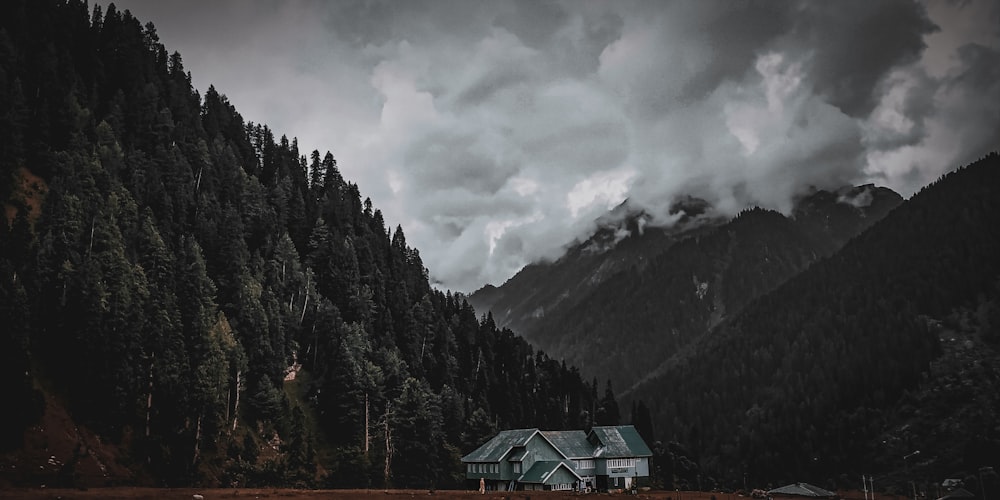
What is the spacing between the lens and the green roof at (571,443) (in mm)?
122000

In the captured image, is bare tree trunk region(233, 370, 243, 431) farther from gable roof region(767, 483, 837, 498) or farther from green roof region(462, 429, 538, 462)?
gable roof region(767, 483, 837, 498)

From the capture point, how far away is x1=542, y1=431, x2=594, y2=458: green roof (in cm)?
12200

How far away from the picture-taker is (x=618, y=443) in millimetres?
126125

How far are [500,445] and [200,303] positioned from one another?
2061 inches

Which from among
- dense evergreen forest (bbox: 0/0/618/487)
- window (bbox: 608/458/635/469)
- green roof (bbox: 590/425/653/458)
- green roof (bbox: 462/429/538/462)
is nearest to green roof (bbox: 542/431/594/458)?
green roof (bbox: 590/425/653/458)

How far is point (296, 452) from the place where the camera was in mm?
100250

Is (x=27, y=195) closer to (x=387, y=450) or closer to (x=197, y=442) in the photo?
(x=197, y=442)

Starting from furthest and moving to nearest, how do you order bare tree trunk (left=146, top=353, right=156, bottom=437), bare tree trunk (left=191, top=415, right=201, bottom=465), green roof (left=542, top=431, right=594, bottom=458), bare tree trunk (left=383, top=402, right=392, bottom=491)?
green roof (left=542, top=431, right=594, bottom=458) → bare tree trunk (left=383, top=402, right=392, bottom=491) → bare tree trunk (left=191, top=415, right=201, bottom=465) → bare tree trunk (left=146, top=353, right=156, bottom=437)

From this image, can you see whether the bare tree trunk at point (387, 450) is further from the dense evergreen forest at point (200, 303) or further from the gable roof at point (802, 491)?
the gable roof at point (802, 491)

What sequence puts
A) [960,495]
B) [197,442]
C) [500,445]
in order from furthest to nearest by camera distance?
[960,495]
[500,445]
[197,442]

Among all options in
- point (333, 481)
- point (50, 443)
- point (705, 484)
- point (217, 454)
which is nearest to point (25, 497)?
point (50, 443)

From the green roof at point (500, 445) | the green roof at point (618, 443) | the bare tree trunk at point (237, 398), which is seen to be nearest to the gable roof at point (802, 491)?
the green roof at point (618, 443)

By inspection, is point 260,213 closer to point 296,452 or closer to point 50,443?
point 296,452

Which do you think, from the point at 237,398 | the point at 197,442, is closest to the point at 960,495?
the point at 237,398
